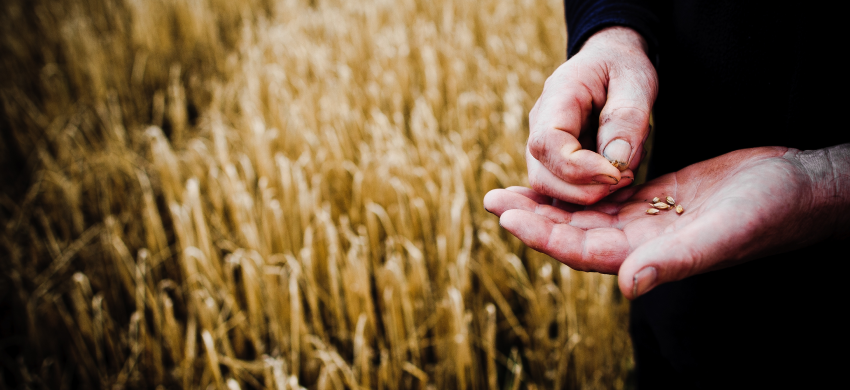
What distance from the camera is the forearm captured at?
420mm

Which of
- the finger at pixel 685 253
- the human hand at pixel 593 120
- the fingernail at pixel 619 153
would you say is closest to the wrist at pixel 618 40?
the human hand at pixel 593 120

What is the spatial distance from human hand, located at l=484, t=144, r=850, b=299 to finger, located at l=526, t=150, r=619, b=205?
0.03 meters

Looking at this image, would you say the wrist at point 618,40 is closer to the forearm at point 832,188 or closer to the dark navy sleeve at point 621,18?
the dark navy sleeve at point 621,18

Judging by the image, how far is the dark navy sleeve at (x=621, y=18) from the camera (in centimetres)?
60

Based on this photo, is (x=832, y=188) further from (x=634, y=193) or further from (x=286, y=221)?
(x=286, y=221)

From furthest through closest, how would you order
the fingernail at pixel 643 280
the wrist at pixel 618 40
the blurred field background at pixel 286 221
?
the blurred field background at pixel 286 221 < the wrist at pixel 618 40 < the fingernail at pixel 643 280

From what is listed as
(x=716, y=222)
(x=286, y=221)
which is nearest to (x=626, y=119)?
(x=716, y=222)

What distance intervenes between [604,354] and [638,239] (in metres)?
0.55

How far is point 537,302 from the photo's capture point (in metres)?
0.97

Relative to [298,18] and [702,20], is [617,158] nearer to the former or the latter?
[702,20]

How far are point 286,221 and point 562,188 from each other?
0.86 meters

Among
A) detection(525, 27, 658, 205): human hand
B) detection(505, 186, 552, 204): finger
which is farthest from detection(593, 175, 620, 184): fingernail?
detection(505, 186, 552, 204): finger

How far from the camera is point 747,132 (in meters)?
0.53

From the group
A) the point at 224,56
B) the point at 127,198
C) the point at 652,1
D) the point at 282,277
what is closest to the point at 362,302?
the point at 282,277
